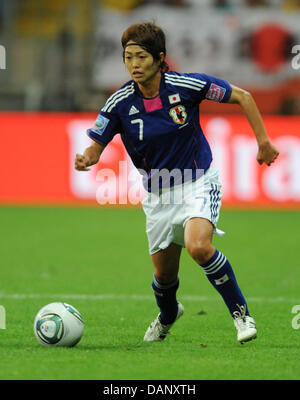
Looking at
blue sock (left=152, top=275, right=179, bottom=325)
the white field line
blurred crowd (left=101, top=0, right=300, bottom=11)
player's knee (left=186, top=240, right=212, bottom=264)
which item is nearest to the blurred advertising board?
blurred crowd (left=101, top=0, right=300, bottom=11)

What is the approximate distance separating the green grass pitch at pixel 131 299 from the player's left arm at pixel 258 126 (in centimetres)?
118

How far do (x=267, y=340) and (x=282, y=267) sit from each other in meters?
4.01

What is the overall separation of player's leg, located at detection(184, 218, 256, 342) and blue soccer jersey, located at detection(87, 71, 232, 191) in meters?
0.45

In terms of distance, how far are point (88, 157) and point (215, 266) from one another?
41.2 inches

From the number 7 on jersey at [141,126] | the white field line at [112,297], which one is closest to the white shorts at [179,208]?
the number 7 on jersey at [141,126]

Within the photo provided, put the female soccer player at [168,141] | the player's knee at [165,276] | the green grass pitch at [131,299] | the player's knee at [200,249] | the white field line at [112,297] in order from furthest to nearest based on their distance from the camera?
the white field line at [112,297] < the player's knee at [165,276] < the female soccer player at [168,141] < the player's knee at [200,249] < the green grass pitch at [131,299]

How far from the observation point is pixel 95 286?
8.56 m

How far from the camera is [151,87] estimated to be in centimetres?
586

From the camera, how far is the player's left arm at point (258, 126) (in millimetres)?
5652

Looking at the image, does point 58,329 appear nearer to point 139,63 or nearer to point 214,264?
point 214,264

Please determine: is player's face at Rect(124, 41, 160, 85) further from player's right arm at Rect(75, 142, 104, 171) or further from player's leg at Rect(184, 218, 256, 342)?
player's leg at Rect(184, 218, 256, 342)

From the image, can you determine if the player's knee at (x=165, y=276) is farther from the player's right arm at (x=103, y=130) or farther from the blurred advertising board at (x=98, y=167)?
the blurred advertising board at (x=98, y=167)

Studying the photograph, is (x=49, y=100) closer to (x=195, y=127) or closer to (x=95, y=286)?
(x=95, y=286)
